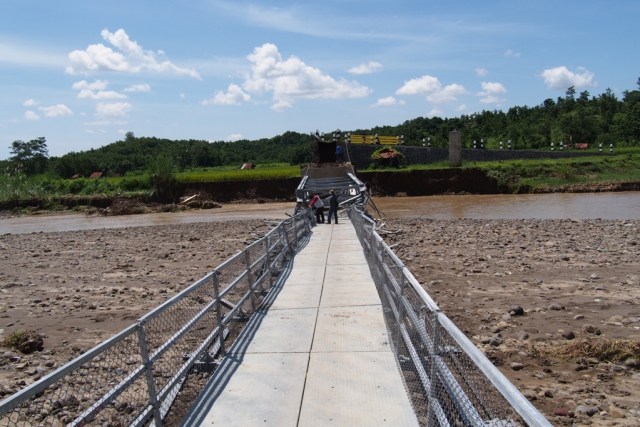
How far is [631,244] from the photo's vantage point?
17875 millimetres

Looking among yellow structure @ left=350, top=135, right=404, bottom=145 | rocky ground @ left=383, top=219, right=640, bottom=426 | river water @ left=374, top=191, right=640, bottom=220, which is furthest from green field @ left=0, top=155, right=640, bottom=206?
rocky ground @ left=383, top=219, right=640, bottom=426

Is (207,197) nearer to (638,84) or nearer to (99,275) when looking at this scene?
(99,275)

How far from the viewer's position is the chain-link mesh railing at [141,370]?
4285 mm

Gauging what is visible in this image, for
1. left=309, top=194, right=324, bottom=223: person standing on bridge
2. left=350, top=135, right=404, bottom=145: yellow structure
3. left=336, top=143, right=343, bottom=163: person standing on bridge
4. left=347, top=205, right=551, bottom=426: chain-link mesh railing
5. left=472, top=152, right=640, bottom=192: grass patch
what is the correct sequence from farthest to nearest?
left=350, top=135, right=404, bottom=145: yellow structure < left=472, top=152, right=640, bottom=192: grass patch < left=336, top=143, right=343, bottom=163: person standing on bridge < left=309, top=194, right=324, bottom=223: person standing on bridge < left=347, top=205, right=551, bottom=426: chain-link mesh railing

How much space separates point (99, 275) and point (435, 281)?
404 inches

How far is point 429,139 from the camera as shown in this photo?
80250 millimetres

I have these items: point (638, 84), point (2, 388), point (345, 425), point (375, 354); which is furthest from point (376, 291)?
point (638, 84)

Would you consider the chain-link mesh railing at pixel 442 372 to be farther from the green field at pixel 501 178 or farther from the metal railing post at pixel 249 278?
the green field at pixel 501 178

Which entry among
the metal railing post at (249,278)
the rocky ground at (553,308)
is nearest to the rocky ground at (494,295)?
the rocky ground at (553,308)

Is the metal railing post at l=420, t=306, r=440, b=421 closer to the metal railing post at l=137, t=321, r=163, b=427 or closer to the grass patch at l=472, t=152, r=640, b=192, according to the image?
the metal railing post at l=137, t=321, r=163, b=427

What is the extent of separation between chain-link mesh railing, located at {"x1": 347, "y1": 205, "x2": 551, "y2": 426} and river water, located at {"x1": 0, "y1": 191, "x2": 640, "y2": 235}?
94.9 feet

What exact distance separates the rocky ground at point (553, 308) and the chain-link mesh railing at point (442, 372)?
1.47 meters

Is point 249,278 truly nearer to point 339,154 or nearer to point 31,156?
point 339,154

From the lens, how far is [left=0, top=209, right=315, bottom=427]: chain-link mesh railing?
14.1 ft
